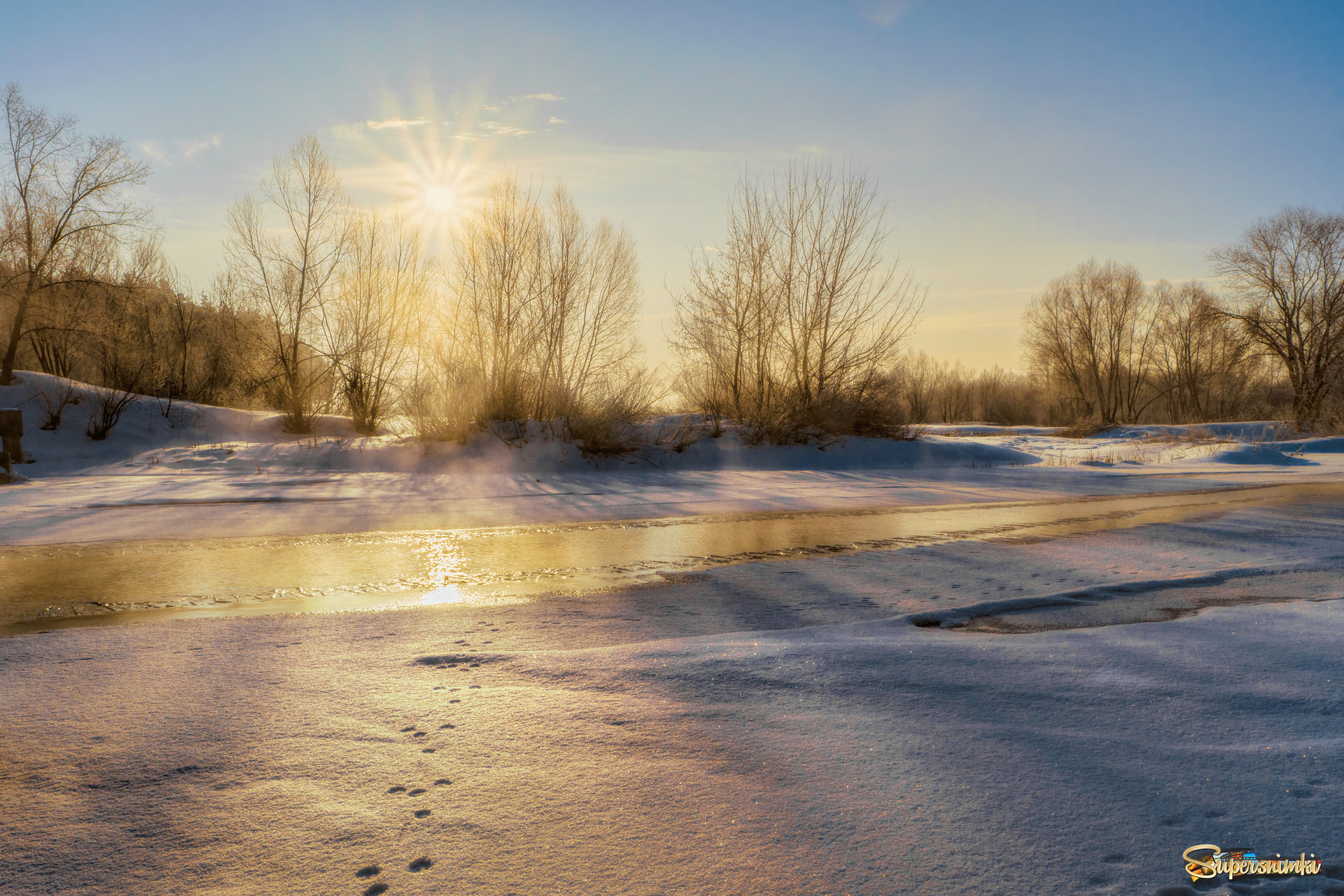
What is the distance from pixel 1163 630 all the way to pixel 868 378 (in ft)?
44.1

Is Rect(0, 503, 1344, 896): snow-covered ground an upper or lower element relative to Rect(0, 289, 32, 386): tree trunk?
lower

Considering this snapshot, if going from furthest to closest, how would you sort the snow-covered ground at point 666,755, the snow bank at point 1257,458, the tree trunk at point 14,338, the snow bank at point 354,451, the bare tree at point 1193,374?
the bare tree at point 1193,374 < the tree trunk at point 14,338 < the snow bank at point 1257,458 < the snow bank at point 354,451 < the snow-covered ground at point 666,755

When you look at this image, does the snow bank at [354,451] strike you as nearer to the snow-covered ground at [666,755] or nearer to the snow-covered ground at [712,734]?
the snow-covered ground at [712,734]

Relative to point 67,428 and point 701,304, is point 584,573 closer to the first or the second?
point 701,304

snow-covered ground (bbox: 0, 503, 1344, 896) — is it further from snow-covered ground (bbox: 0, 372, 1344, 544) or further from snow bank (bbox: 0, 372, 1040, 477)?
snow bank (bbox: 0, 372, 1040, 477)

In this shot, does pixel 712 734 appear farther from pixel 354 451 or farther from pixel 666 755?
pixel 354 451

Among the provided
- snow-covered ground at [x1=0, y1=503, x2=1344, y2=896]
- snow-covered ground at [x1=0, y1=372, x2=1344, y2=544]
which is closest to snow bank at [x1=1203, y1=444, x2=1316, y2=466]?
snow-covered ground at [x1=0, y1=372, x2=1344, y2=544]

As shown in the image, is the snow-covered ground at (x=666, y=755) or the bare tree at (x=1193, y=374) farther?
the bare tree at (x=1193, y=374)

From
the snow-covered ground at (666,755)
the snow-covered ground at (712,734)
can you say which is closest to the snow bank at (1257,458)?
the snow-covered ground at (712,734)

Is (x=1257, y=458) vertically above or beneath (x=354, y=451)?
beneath

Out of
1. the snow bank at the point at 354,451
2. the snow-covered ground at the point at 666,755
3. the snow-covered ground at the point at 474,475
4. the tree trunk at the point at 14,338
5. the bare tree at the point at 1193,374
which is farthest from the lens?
the bare tree at the point at 1193,374

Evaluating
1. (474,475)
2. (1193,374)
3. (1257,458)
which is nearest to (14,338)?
(474,475)

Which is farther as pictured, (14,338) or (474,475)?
(14,338)

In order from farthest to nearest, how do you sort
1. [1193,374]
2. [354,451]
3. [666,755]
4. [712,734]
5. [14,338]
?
[1193,374], [14,338], [354,451], [712,734], [666,755]
